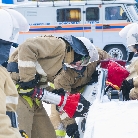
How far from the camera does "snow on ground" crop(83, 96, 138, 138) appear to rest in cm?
254

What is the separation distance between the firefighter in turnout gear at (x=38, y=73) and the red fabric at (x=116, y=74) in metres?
0.56

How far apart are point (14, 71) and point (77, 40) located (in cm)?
74

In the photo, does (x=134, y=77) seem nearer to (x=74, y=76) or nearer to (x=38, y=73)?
(x=74, y=76)

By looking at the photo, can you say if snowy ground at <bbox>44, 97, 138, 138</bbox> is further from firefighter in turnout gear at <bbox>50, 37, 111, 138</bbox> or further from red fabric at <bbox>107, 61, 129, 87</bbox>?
red fabric at <bbox>107, 61, 129, 87</bbox>

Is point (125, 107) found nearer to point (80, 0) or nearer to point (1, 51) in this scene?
point (1, 51)

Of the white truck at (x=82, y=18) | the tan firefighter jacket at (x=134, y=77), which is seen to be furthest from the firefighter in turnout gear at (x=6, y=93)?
the white truck at (x=82, y=18)

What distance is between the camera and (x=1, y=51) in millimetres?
2457

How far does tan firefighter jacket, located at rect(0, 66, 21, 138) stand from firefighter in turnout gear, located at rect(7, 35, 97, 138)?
1.23 m

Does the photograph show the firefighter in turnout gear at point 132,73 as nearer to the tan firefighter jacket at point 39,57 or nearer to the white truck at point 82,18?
the tan firefighter jacket at point 39,57

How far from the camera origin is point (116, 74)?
14.9 feet

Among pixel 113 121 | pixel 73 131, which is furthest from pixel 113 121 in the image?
pixel 73 131

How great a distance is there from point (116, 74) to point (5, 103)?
2.48 meters

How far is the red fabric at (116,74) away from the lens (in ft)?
14.8

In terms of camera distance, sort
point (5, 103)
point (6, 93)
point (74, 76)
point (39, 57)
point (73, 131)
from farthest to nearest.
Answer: point (74, 76)
point (73, 131)
point (39, 57)
point (6, 93)
point (5, 103)
